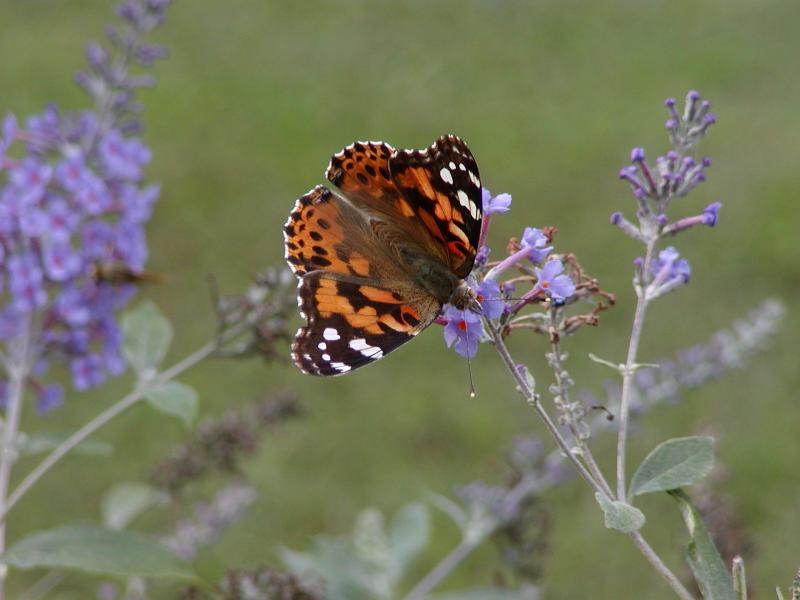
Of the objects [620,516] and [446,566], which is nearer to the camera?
[620,516]

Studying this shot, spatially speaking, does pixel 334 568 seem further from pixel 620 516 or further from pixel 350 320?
pixel 620 516

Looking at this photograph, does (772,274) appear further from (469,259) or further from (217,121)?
(469,259)

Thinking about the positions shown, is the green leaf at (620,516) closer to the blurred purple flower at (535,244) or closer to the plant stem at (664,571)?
the plant stem at (664,571)

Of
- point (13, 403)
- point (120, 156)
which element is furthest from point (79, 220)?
point (13, 403)

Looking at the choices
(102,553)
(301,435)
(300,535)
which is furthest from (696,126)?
(301,435)

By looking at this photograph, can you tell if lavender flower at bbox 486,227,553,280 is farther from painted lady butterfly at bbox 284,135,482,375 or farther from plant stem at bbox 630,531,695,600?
plant stem at bbox 630,531,695,600

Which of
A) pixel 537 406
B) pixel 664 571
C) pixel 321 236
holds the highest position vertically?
pixel 321 236

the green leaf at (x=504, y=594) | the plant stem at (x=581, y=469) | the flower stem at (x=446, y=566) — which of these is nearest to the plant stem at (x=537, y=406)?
the plant stem at (x=581, y=469)

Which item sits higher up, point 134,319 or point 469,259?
point 134,319
